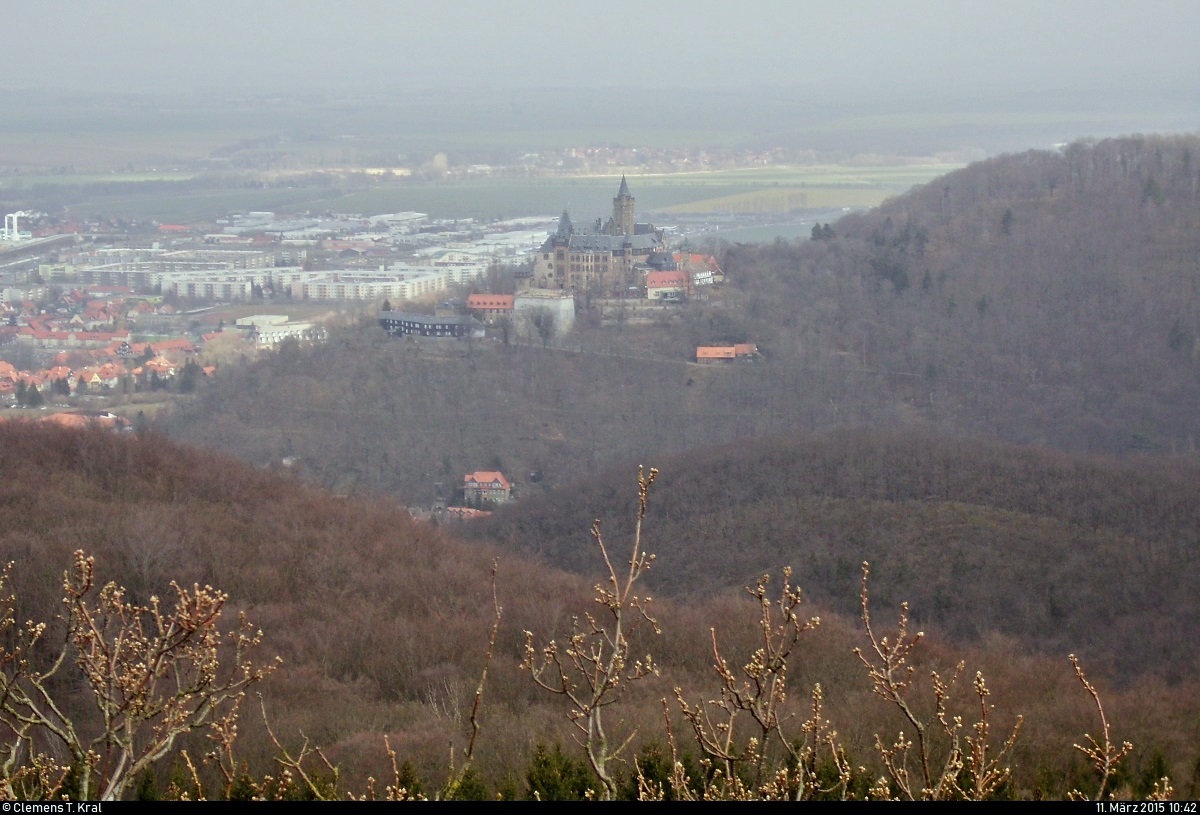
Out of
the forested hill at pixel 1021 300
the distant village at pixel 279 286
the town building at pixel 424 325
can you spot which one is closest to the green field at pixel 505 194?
the distant village at pixel 279 286

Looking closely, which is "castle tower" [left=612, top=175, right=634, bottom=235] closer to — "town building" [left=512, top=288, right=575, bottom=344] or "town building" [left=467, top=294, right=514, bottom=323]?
"town building" [left=512, top=288, right=575, bottom=344]

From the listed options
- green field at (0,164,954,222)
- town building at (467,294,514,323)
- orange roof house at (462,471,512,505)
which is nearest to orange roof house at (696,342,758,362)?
town building at (467,294,514,323)

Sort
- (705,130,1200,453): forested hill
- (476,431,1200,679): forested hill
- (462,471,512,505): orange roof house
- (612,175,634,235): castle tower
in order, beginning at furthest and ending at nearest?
(612,175,634,235): castle tower
(705,130,1200,453): forested hill
(462,471,512,505): orange roof house
(476,431,1200,679): forested hill

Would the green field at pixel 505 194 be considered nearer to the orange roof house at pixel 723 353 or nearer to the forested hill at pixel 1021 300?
the forested hill at pixel 1021 300

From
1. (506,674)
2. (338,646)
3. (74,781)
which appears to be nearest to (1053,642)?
(506,674)

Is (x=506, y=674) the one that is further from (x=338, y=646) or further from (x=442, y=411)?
(x=442, y=411)

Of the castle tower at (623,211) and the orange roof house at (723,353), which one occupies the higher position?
the castle tower at (623,211)
